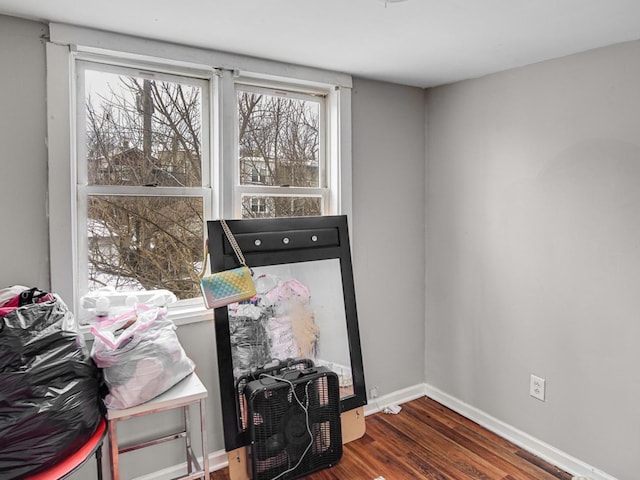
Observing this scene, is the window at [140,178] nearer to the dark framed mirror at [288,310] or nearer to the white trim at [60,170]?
the white trim at [60,170]

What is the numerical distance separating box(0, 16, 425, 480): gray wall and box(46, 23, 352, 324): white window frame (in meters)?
0.06

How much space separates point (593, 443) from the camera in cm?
232

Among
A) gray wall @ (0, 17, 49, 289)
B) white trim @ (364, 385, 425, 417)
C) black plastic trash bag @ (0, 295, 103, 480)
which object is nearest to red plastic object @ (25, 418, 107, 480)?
black plastic trash bag @ (0, 295, 103, 480)

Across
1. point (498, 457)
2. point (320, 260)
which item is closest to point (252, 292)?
point (320, 260)

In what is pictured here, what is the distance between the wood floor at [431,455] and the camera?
238 centimetres

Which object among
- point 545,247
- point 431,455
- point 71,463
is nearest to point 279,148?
point 545,247

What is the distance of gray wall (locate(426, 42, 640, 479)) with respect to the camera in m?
2.18

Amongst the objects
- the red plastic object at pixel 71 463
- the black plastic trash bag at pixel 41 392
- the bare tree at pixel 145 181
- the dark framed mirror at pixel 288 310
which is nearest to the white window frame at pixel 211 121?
the bare tree at pixel 145 181

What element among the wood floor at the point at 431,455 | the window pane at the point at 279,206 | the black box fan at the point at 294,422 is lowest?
the wood floor at the point at 431,455

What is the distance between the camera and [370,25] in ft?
6.41

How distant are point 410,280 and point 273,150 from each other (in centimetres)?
136

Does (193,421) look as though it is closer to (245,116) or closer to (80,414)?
(80,414)

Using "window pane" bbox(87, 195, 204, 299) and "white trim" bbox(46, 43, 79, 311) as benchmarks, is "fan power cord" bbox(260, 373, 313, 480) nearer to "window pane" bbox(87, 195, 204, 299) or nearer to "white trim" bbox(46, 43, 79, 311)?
"window pane" bbox(87, 195, 204, 299)

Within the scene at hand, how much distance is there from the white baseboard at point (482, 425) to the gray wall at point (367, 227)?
6 cm
